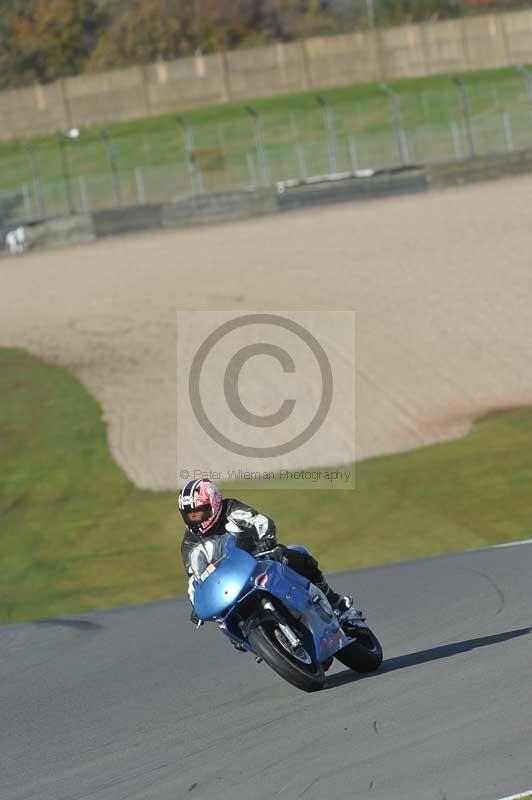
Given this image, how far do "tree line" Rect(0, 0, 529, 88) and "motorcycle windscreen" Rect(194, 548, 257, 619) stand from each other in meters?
79.8

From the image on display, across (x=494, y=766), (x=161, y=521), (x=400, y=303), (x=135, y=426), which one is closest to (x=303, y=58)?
(x=400, y=303)

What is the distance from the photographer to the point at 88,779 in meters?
6.58

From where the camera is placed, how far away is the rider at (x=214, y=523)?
759cm

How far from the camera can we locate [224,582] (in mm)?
7410

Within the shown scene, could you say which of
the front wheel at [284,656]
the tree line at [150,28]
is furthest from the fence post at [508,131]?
the tree line at [150,28]

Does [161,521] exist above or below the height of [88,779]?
below

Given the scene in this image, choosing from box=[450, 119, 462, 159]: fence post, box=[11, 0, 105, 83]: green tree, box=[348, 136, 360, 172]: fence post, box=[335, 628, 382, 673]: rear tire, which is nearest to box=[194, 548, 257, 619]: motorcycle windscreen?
box=[335, 628, 382, 673]: rear tire

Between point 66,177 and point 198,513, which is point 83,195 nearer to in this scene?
point 66,177

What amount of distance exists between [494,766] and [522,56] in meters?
63.9

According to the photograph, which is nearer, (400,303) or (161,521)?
(161,521)

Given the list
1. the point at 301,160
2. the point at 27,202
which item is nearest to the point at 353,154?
the point at 301,160

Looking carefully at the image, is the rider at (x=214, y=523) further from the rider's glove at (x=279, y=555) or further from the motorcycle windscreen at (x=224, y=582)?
the motorcycle windscreen at (x=224, y=582)

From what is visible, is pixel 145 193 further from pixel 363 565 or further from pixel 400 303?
pixel 363 565

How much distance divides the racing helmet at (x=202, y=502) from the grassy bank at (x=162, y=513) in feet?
22.2
